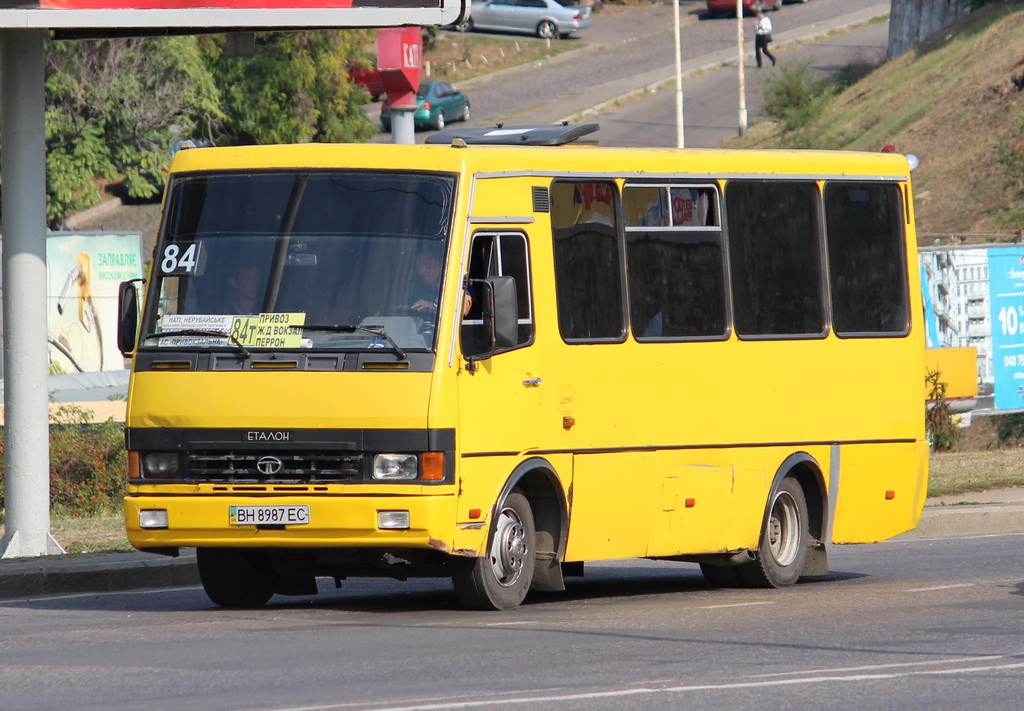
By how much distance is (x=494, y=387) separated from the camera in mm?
10914

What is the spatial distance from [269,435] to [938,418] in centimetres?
1594

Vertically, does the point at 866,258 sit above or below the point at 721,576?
above

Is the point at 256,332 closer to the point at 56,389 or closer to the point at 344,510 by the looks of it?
the point at 344,510

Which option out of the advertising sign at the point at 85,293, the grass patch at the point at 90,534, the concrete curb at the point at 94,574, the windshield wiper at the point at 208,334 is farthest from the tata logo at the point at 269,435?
the advertising sign at the point at 85,293

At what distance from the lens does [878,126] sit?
48.6 metres

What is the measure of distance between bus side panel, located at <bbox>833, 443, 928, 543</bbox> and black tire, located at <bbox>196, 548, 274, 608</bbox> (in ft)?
14.4

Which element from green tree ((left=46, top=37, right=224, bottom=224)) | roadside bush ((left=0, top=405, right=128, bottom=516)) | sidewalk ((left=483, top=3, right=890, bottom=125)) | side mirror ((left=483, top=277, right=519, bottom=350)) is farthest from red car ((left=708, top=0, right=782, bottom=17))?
side mirror ((left=483, top=277, right=519, bottom=350))

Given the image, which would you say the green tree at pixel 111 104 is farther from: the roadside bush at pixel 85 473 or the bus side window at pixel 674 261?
the bus side window at pixel 674 261

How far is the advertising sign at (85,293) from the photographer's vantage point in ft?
94.4

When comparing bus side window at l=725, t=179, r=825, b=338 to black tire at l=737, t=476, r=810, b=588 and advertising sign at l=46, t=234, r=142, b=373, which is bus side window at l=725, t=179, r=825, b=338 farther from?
advertising sign at l=46, t=234, r=142, b=373

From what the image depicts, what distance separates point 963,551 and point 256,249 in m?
7.44

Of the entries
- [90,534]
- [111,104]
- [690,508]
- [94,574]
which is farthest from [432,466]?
[111,104]

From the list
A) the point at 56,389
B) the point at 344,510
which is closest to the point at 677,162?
the point at 344,510

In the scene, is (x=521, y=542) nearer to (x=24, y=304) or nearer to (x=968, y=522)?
(x=24, y=304)
